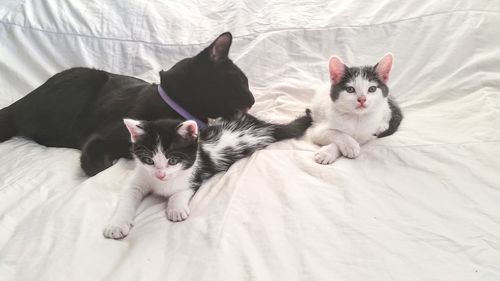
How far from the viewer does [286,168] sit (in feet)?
3.64

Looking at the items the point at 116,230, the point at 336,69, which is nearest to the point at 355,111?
the point at 336,69

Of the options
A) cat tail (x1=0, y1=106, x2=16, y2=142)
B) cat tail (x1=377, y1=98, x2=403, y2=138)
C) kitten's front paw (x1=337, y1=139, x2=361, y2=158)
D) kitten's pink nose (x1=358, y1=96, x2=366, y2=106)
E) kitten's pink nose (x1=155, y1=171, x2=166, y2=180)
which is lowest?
cat tail (x1=0, y1=106, x2=16, y2=142)

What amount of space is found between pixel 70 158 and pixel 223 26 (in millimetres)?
921

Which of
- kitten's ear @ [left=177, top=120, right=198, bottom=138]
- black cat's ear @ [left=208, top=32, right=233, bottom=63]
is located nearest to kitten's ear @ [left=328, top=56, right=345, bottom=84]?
black cat's ear @ [left=208, top=32, right=233, bottom=63]

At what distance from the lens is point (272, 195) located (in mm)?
989

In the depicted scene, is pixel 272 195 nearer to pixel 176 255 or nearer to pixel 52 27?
pixel 176 255

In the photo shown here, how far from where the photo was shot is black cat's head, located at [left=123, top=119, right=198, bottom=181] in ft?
3.30

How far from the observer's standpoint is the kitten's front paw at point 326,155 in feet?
3.67

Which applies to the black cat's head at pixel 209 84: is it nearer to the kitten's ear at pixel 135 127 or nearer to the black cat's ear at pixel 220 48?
the black cat's ear at pixel 220 48

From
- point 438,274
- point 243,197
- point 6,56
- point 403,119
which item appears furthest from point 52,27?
point 438,274

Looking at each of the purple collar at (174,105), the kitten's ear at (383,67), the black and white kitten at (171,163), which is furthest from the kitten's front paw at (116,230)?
the kitten's ear at (383,67)

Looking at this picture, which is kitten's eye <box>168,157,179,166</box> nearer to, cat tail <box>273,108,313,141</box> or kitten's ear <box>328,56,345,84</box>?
cat tail <box>273,108,313,141</box>

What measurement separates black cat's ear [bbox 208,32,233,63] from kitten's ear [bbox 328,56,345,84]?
1.17ft

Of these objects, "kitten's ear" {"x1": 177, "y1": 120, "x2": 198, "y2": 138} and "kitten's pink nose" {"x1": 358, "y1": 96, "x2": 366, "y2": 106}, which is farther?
"kitten's pink nose" {"x1": 358, "y1": 96, "x2": 366, "y2": 106}
